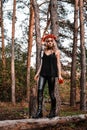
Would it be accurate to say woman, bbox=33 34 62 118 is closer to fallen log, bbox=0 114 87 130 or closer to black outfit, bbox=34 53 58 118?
black outfit, bbox=34 53 58 118

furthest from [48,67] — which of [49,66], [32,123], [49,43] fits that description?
[32,123]

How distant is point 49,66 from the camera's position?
10.3 meters

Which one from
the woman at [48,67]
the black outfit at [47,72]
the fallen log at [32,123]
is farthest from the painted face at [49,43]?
the fallen log at [32,123]

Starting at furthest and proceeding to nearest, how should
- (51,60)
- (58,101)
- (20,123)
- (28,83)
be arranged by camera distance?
(28,83), (58,101), (51,60), (20,123)

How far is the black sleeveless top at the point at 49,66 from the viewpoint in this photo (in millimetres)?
10266

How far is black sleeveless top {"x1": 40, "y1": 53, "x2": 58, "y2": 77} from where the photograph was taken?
10266 mm

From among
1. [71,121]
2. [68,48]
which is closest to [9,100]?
[68,48]

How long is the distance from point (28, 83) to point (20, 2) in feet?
22.8

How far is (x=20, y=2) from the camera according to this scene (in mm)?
34094

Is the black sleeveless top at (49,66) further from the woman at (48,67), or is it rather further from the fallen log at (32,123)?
the fallen log at (32,123)

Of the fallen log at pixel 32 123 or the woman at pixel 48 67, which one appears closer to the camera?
the fallen log at pixel 32 123

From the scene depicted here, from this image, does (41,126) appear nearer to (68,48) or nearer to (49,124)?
(49,124)

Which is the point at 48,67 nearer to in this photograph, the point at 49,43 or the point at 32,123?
the point at 49,43

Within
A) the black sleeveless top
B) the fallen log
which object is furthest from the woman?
the fallen log
